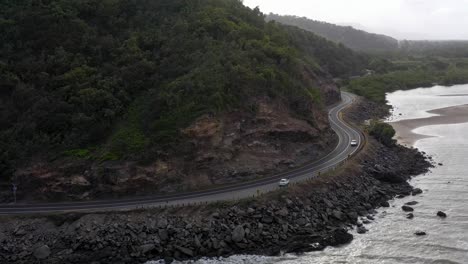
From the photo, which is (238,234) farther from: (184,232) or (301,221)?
(301,221)

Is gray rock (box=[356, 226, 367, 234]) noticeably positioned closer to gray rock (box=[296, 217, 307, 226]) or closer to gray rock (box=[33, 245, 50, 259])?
gray rock (box=[296, 217, 307, 226])

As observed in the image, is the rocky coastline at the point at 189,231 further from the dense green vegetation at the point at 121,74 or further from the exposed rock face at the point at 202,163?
the dense green vegetation at the point at 121,74

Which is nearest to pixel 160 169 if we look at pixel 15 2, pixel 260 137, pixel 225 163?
pixel 225 163

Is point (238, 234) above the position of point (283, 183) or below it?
below

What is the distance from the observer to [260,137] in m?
63.7

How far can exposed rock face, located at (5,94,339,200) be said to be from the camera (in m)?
55.2

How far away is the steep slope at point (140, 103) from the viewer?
185ft

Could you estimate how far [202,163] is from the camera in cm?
5822

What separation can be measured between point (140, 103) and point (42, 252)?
988 inches

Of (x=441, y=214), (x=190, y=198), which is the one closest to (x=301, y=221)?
(x=190, y=198)

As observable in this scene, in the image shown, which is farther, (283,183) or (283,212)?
(283,183)

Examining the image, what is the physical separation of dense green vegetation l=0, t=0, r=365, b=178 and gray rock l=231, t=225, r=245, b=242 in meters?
15.1

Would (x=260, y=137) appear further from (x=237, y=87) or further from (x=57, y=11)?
(x=57, y=11)

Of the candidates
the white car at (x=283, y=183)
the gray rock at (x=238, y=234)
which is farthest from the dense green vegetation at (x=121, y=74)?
the gray rock at (x=238, y=234)
